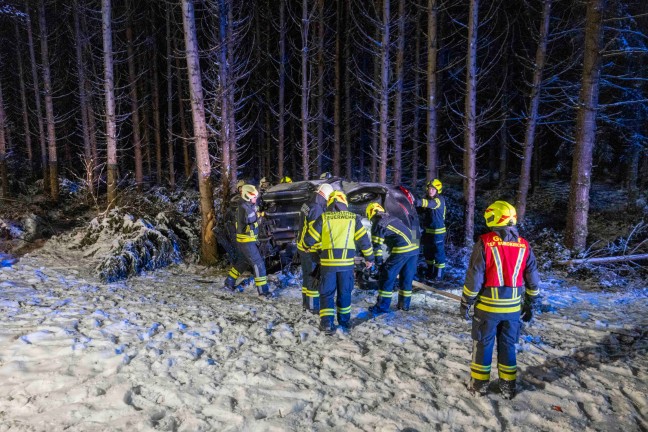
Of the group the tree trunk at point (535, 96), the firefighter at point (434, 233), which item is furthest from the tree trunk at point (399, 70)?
the firefighter at point (434, 233)

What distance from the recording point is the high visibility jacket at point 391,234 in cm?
599

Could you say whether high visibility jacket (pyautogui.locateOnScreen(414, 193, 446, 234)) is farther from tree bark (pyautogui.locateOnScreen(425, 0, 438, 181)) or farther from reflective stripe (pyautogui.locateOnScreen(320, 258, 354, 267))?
reflective stripe (pyautogui.locateOnScreen(320, 258, 354, 267))

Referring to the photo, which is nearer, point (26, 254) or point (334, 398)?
point (334, 398)

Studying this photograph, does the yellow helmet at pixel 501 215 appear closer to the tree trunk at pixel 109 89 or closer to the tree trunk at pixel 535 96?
the tree trunk at pixel 535 96

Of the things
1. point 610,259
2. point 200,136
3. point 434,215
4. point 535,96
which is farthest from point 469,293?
point 535,96

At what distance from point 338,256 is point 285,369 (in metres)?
1.69

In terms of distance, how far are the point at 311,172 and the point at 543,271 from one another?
1435 centimetres

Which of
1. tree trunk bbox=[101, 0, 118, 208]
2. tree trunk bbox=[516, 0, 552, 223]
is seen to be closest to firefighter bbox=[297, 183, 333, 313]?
tree trunk bbox=[101, 0, 118, 208]

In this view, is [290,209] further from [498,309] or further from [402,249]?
[498,309]

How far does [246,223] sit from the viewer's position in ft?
22.8

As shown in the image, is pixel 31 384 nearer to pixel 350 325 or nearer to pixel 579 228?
pixel 350 325

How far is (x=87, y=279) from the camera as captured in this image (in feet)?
24.5

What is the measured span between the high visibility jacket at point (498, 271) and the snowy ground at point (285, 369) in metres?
0.88

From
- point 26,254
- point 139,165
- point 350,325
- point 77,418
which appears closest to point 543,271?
point 350,325
